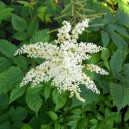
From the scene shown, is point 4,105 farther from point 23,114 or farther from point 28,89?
point 28,89

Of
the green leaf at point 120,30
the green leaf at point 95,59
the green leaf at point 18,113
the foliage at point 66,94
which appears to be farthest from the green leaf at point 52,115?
the green leaf at point 120,30

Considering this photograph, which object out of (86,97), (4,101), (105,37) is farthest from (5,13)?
(86,97)

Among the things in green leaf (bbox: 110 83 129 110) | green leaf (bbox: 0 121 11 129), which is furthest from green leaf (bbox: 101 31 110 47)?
green leaf (bbox: 0 121 11 129)

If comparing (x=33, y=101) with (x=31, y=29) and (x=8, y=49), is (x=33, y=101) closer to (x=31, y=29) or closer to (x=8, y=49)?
(x=8, y=49)

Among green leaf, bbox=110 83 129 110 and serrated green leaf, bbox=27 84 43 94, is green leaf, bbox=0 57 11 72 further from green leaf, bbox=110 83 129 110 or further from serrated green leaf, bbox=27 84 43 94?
green leaf, bbox=110 83 129 110

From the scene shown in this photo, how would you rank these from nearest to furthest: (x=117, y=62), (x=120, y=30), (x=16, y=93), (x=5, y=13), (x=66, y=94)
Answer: (x=16, y=93), (x=66, y=94), (x=117, y=62), (x=120, y=30), (x=5, y=13)

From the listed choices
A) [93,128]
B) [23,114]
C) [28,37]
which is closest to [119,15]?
[28,37]
